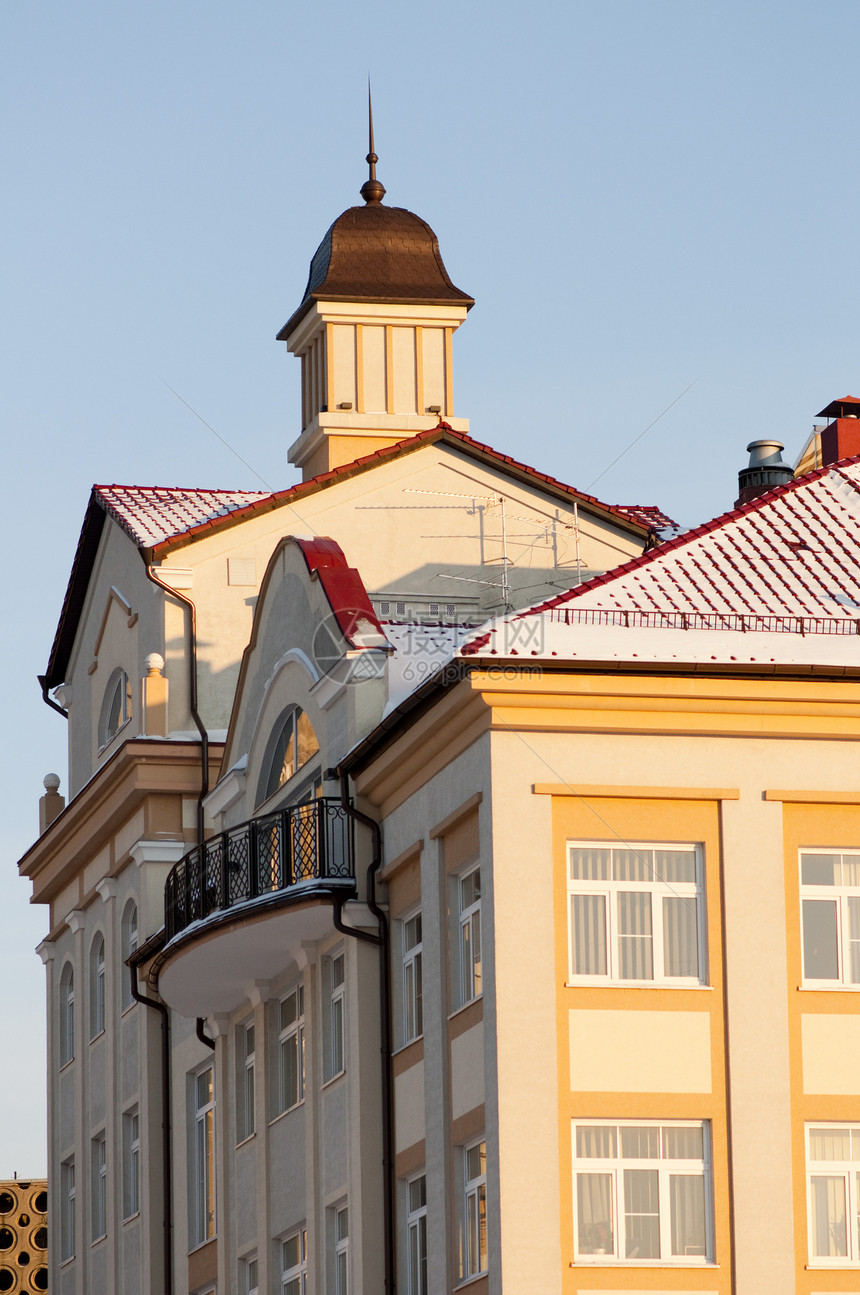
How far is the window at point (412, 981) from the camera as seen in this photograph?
27703 mm

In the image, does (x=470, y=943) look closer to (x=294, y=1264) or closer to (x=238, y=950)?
(x=238, y=950)

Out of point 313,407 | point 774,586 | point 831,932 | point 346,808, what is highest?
point 313,407

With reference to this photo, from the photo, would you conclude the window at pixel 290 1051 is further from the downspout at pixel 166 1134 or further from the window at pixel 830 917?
the window at pixel 830 917

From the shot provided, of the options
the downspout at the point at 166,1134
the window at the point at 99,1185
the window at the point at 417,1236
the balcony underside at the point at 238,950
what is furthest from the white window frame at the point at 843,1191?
the window at the point at 99,1185

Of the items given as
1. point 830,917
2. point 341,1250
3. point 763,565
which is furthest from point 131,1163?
point 830,917

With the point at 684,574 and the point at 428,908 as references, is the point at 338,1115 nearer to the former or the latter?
the point at 428,908

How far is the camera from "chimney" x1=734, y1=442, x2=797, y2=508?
115 ft

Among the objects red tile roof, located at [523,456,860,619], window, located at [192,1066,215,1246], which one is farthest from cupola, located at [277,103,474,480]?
red tile roof, located at [523,456,860,619]

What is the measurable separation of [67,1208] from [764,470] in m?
18.5

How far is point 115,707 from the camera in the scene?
42531 mm

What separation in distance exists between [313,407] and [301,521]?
5.33 m

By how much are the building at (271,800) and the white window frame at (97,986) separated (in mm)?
59

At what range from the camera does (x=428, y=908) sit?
88.6 feet

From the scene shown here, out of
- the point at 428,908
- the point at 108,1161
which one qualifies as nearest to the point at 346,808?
the point at 428,908
